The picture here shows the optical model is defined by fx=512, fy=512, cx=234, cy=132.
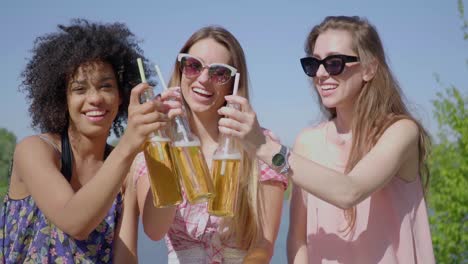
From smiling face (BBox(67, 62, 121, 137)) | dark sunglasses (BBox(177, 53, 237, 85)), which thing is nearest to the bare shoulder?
smiling face (BBox(67, 62, 121, 137))

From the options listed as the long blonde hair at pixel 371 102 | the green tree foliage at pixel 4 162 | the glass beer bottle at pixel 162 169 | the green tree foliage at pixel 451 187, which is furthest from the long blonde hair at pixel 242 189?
the green tree foliage at pixel 451 187

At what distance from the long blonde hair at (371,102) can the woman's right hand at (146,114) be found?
996 millimetres

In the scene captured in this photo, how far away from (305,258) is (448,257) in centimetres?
1026

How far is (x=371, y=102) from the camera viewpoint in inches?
106

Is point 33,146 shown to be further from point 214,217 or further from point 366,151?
point 366,151

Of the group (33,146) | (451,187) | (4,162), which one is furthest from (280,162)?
(451,187)

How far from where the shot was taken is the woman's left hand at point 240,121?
2.22 meters

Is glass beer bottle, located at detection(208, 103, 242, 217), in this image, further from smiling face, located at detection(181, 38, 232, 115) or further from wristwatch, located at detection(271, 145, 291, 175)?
smiling face, located at detection(181, 38, 232, 115)

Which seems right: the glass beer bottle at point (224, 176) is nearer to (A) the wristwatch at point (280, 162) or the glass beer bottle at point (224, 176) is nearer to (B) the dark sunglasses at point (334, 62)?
(A) the wristwatch at point (280, 162)

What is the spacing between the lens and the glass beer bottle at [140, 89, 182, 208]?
7.26ft

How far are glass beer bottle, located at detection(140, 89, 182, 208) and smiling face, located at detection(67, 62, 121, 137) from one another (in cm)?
63

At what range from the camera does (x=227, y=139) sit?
229cm

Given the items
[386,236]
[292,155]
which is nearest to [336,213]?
[386,236]

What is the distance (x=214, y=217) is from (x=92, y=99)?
97cm
